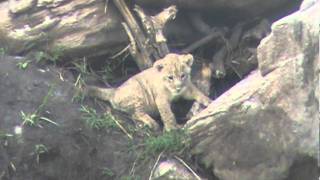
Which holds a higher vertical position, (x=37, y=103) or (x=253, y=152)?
(x=37, y=103)

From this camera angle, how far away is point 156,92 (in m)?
6.25

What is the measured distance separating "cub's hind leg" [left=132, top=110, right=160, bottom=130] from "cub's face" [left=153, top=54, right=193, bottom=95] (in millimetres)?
319

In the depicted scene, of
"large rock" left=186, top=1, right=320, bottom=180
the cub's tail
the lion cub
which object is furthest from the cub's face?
the cub's tail

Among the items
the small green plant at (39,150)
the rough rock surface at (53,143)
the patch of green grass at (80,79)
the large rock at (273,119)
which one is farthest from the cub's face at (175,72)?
the small green plant at (39,150)

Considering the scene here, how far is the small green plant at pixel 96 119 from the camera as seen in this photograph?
19.9 feet

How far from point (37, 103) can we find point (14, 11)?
1072 millimetres

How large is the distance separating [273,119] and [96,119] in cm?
154

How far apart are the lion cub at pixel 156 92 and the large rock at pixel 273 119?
0.39m

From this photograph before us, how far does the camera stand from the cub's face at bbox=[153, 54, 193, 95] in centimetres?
611

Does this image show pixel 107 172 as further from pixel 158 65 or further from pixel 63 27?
pixel 63 27

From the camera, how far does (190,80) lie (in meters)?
6.35

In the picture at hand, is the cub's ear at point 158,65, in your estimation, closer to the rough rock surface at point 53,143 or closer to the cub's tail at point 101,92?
the cub's tail at point 101,92

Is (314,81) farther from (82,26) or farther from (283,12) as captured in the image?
(82,26)

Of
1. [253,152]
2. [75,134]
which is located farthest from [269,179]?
[75,134]
